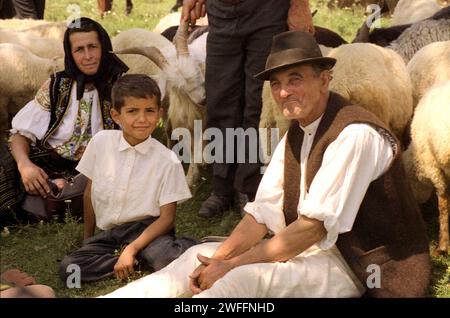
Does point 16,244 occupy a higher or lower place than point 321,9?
lower

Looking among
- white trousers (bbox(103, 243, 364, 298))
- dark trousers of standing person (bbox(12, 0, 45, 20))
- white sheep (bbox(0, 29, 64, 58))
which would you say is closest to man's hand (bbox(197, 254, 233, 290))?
white trousers (bbox(103, 243, 364, 298))

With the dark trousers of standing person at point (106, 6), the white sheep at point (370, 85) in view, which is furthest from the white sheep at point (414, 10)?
the dark trousers of standing person at point (106, 6)

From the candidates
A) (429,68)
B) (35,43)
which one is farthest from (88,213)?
(35,43)

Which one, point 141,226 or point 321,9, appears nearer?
point 141,226

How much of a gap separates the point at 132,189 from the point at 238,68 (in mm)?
1277

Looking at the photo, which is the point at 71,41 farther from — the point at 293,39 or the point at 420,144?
the point at 420,144

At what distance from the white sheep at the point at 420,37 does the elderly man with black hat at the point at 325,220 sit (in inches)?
130

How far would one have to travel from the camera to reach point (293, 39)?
3.55 metres

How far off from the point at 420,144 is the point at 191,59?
6.47ft

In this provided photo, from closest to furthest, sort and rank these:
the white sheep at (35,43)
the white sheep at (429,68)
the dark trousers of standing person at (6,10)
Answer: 1. the white sheep at (429,68)
2. the white sheep at (35,43)
3. the dark trousers of standing person at (6,10)

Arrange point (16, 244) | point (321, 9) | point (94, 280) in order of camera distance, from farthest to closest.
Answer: point (321, 9) → point (16, 244) → point (94, 280)

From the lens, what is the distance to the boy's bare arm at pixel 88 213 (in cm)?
442

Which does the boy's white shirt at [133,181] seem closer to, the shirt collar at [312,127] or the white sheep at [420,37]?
the shirt collar at [312,127]
